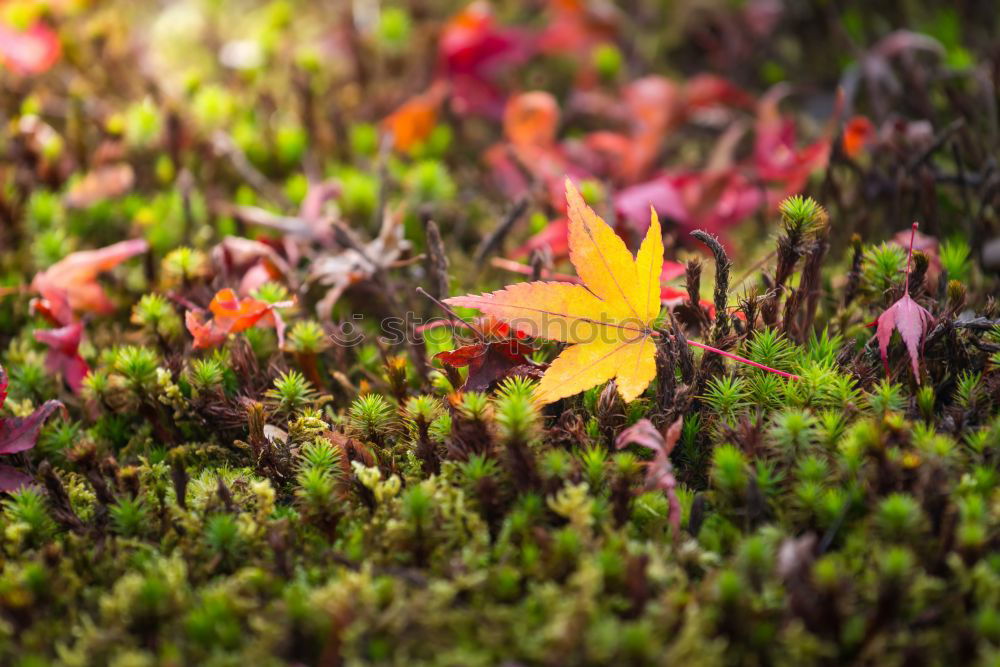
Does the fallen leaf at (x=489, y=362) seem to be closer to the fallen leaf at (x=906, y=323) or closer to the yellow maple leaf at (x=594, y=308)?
the yellow maple leaf at (x=594, y=308)

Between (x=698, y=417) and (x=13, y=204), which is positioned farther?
(x=13, y=204)

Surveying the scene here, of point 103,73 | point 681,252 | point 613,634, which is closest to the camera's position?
point 613,634

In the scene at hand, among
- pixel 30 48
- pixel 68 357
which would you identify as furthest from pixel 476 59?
pixel 68 357

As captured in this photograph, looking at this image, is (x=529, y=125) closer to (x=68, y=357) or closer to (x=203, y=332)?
(x=203, y=332)

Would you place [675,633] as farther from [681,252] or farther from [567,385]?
[681,252]

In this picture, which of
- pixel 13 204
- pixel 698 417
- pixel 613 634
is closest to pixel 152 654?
pixel 613 634

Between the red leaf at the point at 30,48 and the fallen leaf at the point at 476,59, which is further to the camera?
the fallen leaf at the point at 476,59

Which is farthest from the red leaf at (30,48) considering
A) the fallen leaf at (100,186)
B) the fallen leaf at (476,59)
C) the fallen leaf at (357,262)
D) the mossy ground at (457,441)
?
the fallen leaf at (357,262)

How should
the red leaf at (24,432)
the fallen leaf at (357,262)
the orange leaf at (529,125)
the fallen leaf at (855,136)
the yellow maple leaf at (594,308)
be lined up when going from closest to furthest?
the yellow maple leaf at (594,308) < the red leaf at (24,432) < the fallen leaf at (357,262) < the fallen leaf at (855,136) < the orange leaf at (529,125)
